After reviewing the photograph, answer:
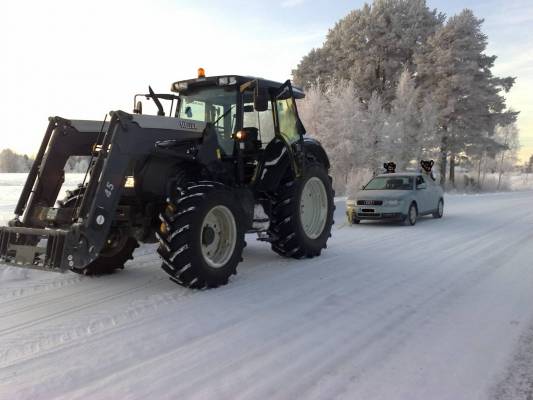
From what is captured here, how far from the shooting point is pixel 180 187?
551 cm

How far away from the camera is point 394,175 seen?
13.8 m

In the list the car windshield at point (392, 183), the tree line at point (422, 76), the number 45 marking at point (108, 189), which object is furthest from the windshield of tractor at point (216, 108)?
the tree line at point (422, 76)

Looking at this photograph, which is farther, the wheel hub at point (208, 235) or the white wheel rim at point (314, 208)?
the white wheel rim at point (314, 208)

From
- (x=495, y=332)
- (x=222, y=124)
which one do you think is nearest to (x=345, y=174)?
(x=222, y=124)

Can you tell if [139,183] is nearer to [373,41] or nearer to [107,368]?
[107,368]

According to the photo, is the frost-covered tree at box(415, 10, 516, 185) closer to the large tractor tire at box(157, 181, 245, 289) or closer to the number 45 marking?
the large tractor tire at box(157, 181, 245, 289)

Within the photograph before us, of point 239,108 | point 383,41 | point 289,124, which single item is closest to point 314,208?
point 289,124

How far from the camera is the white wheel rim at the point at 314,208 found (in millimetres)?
7883

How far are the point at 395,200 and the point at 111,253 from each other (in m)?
8.01

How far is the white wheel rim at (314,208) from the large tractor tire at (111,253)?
2946 millimetres

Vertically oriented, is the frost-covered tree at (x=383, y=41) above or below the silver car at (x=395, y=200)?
above

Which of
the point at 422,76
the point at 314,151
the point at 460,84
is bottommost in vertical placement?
the point at 314,151

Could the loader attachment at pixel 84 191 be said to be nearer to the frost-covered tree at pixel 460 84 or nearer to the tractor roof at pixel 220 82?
the tractor roof at pixel 220 82

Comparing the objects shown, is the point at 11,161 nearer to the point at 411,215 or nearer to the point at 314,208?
the point at 411,215
